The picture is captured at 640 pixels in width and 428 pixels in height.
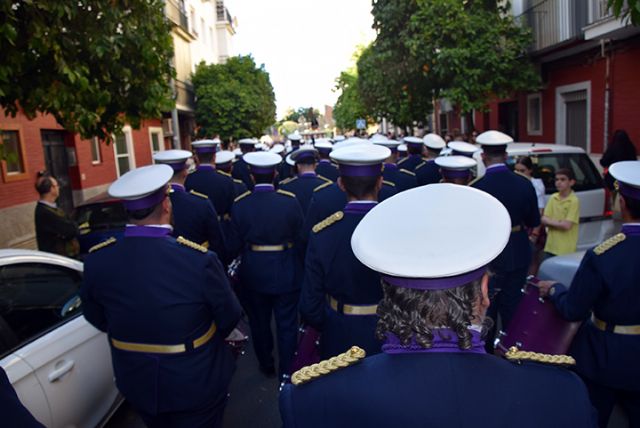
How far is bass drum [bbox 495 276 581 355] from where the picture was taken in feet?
10.2

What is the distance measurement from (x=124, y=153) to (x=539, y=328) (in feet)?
63.6

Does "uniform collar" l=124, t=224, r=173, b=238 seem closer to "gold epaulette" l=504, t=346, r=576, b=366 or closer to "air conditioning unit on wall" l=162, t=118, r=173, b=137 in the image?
"gold epaulette" l=504, t=346, r=576, b=366

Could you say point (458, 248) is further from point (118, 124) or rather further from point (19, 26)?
point (118, 124)

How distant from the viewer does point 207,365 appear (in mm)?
2885

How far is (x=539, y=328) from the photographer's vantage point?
10.9 feet

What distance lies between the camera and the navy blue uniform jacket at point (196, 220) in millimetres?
5102

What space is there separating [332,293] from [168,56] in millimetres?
4181

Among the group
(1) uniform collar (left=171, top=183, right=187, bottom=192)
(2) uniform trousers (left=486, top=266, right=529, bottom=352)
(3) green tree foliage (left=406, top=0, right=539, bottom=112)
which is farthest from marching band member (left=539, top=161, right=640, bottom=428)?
(3) green tree foliage (left=406, top=0, right=539, bottom=112)

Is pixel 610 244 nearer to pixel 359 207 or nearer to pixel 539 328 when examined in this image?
pixel 539 328

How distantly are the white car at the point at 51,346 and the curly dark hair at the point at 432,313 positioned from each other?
234cm

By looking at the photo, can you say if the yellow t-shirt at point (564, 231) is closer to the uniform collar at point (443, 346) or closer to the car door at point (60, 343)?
the car door at point (60, 343)

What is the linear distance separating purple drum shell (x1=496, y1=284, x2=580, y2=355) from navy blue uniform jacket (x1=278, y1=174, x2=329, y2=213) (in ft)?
11.6

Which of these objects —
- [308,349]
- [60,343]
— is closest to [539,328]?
[308,349]

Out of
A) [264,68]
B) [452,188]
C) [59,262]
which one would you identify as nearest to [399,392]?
[452,188]
